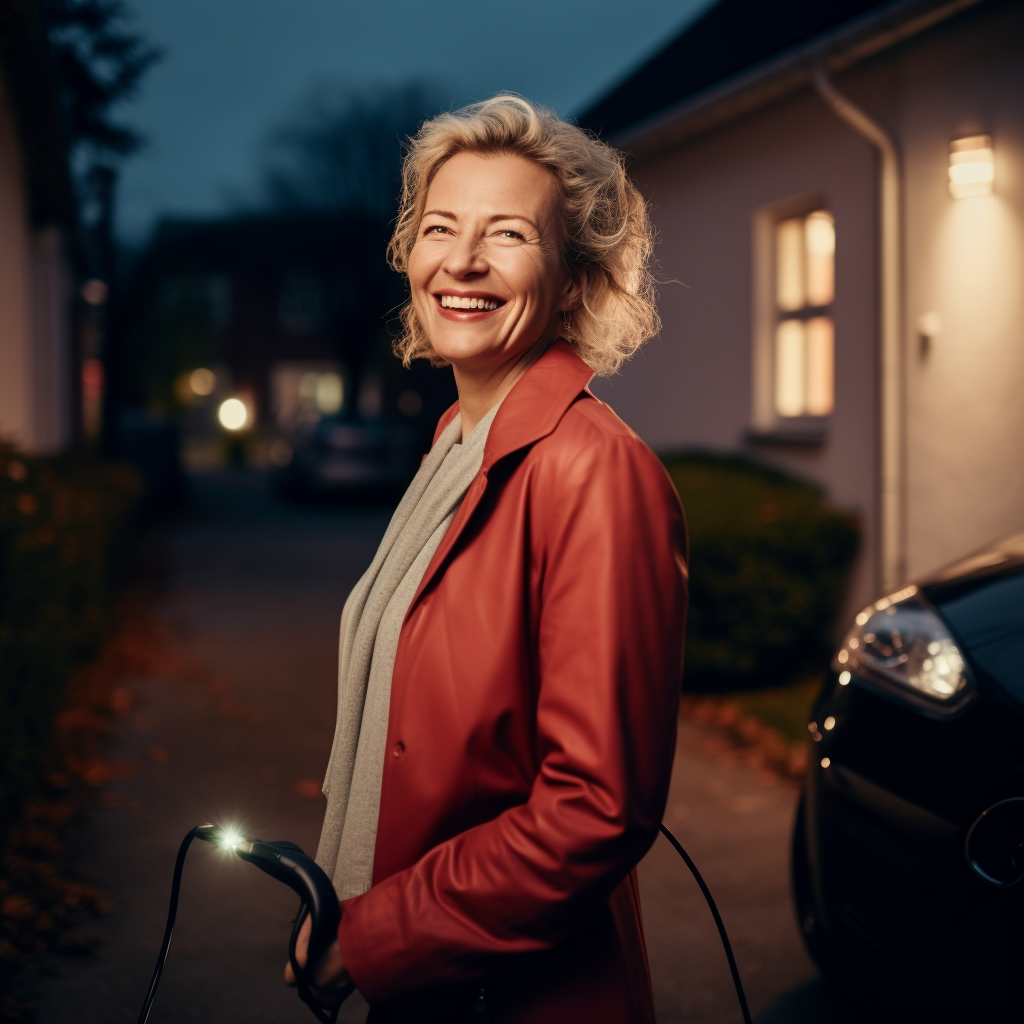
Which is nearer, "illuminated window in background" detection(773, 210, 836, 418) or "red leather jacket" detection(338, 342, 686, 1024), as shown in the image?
"red leather jacket" detection(338, 342, 686, 1024)

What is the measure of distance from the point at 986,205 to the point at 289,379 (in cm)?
4828

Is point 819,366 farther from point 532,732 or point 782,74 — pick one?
point 532,732

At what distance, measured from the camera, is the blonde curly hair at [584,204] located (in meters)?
1.74

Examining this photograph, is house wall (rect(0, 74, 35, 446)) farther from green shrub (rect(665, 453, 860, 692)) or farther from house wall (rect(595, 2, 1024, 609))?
house wall (rect(595, 2, 1024, 609))

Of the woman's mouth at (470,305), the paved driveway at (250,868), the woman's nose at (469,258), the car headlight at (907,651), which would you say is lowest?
the paved driveway at (250,868)

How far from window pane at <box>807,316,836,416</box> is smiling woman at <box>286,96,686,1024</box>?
6.60 m

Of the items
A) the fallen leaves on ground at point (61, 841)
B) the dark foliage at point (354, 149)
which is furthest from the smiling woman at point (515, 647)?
the dark foliage at point (354, 149)

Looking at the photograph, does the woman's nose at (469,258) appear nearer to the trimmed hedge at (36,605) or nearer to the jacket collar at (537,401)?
the jacket collar at (537,401)

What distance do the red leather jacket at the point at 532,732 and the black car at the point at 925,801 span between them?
1163 millimetres

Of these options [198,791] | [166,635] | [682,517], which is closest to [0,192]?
[166,635]

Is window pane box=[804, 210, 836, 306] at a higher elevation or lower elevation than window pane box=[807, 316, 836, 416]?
higher

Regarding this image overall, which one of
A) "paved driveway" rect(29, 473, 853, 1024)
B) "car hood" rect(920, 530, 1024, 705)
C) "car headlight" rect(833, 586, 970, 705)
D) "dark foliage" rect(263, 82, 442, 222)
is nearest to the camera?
"car hood" rect(920, 530, 1024, 705)

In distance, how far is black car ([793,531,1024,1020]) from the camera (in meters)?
2.45

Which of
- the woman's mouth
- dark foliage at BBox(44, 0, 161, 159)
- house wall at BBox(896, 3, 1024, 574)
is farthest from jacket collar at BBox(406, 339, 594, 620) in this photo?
dark foliage at BBox(44, 0, 161, 159)
